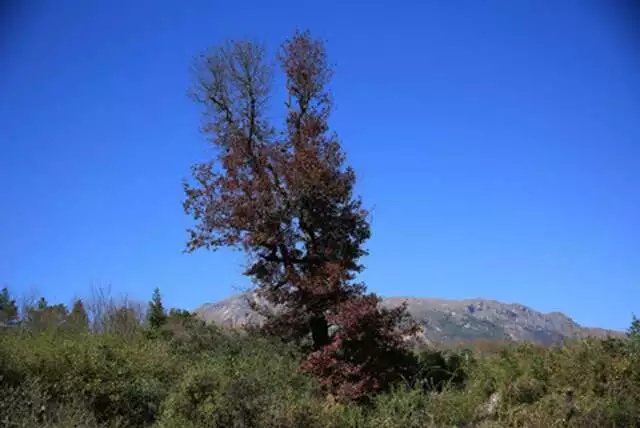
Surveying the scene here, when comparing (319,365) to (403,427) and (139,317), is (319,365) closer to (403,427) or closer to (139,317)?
(403,427)

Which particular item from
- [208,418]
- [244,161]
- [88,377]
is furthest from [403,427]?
[244,161]

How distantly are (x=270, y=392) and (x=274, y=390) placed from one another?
0.53 meters

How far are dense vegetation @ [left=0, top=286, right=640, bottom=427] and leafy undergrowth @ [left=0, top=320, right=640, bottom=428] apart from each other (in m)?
0.02

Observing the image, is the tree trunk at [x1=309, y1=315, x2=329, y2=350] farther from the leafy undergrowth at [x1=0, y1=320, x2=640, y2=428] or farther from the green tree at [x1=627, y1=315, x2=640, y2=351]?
the green tree at [x1=627, y1=315, x2=640, y2=351]

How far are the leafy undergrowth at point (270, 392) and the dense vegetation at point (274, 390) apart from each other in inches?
0.8

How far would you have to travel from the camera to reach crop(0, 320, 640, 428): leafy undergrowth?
11.1 m

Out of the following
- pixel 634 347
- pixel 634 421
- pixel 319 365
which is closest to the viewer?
pixel 634 421

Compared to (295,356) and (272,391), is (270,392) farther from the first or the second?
(295,356)

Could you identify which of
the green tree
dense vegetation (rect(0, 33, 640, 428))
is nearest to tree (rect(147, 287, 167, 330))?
dense vegetation (rect(0, 33, 640, 428))

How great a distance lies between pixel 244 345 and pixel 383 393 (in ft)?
15.3

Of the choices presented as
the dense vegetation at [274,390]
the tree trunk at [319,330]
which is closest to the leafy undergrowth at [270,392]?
the dense vegetation at [274,390]

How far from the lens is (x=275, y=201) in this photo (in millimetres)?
17875

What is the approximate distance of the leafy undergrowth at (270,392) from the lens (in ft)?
36.4

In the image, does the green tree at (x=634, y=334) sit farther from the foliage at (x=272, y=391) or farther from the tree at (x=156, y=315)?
the tree at (x=156, y=315)
